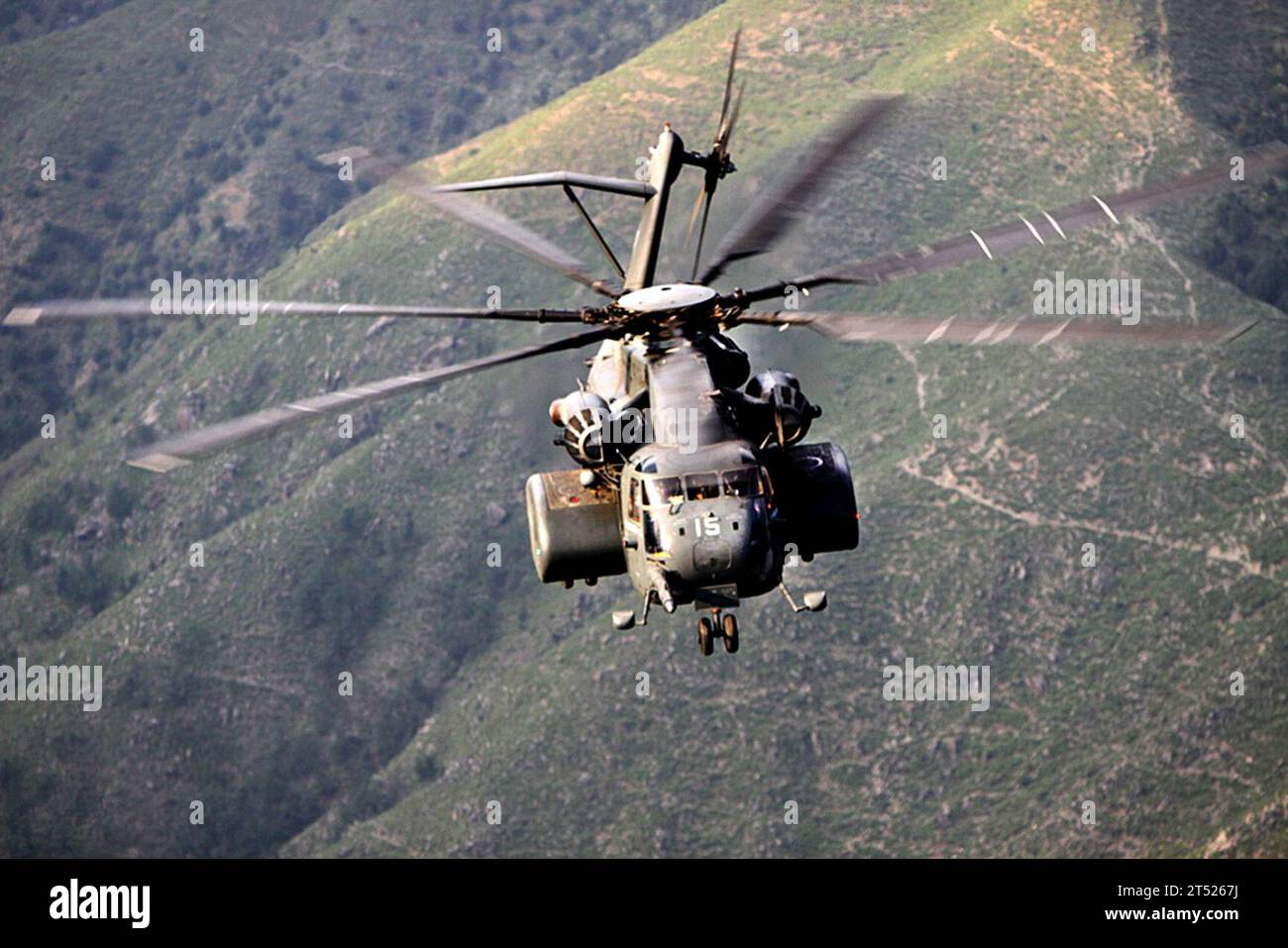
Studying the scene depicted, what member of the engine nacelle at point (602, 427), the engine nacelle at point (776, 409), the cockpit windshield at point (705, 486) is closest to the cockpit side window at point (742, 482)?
the cockpit windshield at point (705, 486)

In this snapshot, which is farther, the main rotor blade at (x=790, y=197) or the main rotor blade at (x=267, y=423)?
the main rotor blade at (x=790, y=197)

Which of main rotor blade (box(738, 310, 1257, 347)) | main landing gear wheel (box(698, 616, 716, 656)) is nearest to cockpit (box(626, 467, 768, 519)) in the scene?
main landing gear wheel (box(698, 616, 716, 656))

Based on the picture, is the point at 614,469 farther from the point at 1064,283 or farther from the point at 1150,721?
the point at 1064,283

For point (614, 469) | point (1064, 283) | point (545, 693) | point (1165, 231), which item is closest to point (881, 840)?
point (545, 693)

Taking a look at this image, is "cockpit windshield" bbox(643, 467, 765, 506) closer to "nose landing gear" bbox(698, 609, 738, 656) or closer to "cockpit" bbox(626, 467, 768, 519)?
"cockpit" bbox(626, 467, 768, 519)

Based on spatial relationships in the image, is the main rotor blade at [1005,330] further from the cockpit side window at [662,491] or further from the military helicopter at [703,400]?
the cockpit side window at [662,491]

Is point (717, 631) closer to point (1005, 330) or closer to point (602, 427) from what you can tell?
point (602, 427)

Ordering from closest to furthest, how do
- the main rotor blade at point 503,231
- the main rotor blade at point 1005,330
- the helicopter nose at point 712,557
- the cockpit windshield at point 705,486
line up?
the main rotor blade at point 1005,330
the helicopter nose at point 712,557
the cockpit windshield at point 705,486
the main rotor blade at point 503,231

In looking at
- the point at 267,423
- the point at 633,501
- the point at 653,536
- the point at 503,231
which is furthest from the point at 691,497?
the point at 503,231
